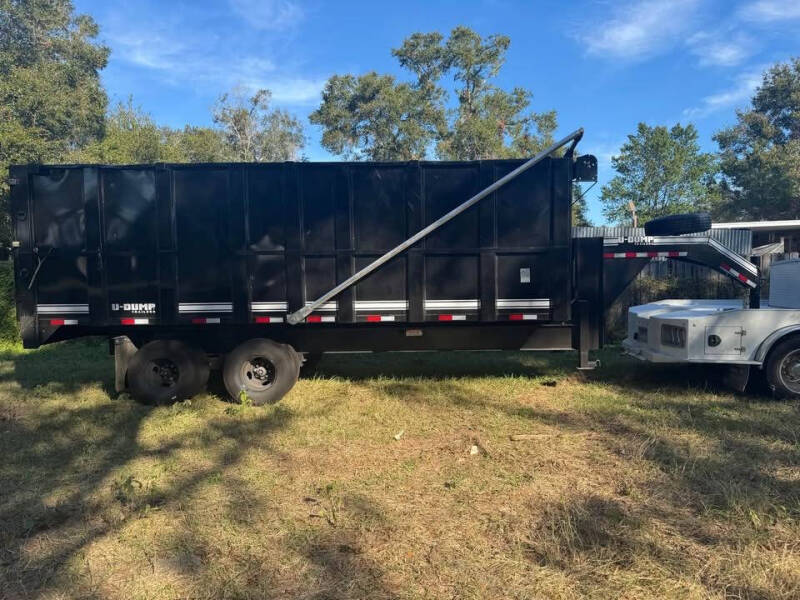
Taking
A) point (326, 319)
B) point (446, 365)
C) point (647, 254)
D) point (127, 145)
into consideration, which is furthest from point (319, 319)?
point (127, 145)

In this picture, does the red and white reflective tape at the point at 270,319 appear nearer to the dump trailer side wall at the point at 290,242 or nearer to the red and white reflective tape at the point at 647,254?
the dump trailer side wall at the point at 290,242

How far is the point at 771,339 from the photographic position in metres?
5.99

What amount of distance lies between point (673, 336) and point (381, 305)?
360 centimetres

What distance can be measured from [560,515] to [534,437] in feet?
5.27

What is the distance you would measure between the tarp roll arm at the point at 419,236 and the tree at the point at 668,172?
33.5 meters

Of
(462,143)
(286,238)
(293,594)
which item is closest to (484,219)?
(286,238)

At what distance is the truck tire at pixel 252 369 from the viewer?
636 centimetres

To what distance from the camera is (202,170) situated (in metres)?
6.22

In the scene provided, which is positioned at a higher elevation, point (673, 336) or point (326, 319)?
→ point (326, 319)

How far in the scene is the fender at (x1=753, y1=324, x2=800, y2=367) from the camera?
596cm

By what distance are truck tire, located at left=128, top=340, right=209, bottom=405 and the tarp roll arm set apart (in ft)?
4.58

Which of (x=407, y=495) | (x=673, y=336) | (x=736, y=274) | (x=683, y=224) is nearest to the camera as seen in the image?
(x=407, y=495)

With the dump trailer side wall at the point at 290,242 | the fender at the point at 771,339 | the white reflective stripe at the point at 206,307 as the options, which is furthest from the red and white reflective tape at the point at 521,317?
the white reflective stripe at the point at 206,307

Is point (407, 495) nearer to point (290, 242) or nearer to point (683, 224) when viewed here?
point (290, 242)
